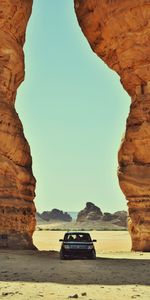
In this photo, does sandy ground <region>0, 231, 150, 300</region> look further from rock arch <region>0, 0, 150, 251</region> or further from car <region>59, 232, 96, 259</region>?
rock arch <region>0, 0, 150, 251</region>

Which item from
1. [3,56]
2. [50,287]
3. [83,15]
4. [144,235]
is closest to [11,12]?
[3,56]

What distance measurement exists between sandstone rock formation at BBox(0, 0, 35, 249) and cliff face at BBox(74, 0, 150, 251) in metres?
5.81

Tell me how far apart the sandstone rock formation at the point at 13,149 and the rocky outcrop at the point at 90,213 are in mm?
77281

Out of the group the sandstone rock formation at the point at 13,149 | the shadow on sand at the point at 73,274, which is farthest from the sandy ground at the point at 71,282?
the sandstone rock formation at the point at 13,149

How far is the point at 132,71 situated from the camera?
1184 inches

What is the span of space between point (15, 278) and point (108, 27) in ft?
76.3

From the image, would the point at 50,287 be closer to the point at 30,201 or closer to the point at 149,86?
the point at 30,201

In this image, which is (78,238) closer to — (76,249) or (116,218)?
(76,249)

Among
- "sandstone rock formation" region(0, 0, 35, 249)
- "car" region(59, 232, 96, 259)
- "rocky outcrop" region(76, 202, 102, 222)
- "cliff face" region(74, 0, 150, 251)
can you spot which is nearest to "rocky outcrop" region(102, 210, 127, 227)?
"rocky outcrop" region(76, 202, 102, 222)

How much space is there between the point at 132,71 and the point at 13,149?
1036 cm

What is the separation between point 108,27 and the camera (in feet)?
103

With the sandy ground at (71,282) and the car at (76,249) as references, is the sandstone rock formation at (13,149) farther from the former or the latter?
the sandy ground at (71,282)

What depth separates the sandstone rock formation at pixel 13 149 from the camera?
24.5 metres

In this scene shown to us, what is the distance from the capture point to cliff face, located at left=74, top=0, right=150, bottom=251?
89.8 ft
